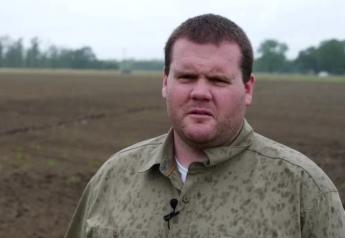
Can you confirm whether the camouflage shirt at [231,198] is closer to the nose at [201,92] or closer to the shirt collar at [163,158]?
the shirt collar at [163,158]

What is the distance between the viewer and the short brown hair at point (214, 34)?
215cm

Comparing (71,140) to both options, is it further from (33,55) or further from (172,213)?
(33,55)

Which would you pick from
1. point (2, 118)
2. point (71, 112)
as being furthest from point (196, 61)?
point (71, 112)

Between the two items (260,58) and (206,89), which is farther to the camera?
(260,58)

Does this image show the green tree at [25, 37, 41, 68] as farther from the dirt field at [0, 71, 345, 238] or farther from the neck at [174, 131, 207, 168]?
the neck at [174, 131, 207, 168]

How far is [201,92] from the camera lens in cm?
214

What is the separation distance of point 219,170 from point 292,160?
25cm

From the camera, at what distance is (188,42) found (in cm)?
218

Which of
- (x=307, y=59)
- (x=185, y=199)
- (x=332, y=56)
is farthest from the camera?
(x=307, y=59)

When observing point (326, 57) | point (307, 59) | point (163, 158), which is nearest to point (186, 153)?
point (163, 158)

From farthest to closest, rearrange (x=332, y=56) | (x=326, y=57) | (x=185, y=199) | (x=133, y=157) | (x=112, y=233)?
(x=326, y=57), (x=332, y=56), (x=133, y=157), (x=112, y=233), (x=185, y=199)

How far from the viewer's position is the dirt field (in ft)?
30.3

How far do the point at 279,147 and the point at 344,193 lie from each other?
8.06 m

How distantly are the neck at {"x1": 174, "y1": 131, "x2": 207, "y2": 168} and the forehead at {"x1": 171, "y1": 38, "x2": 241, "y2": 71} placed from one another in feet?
0.92
